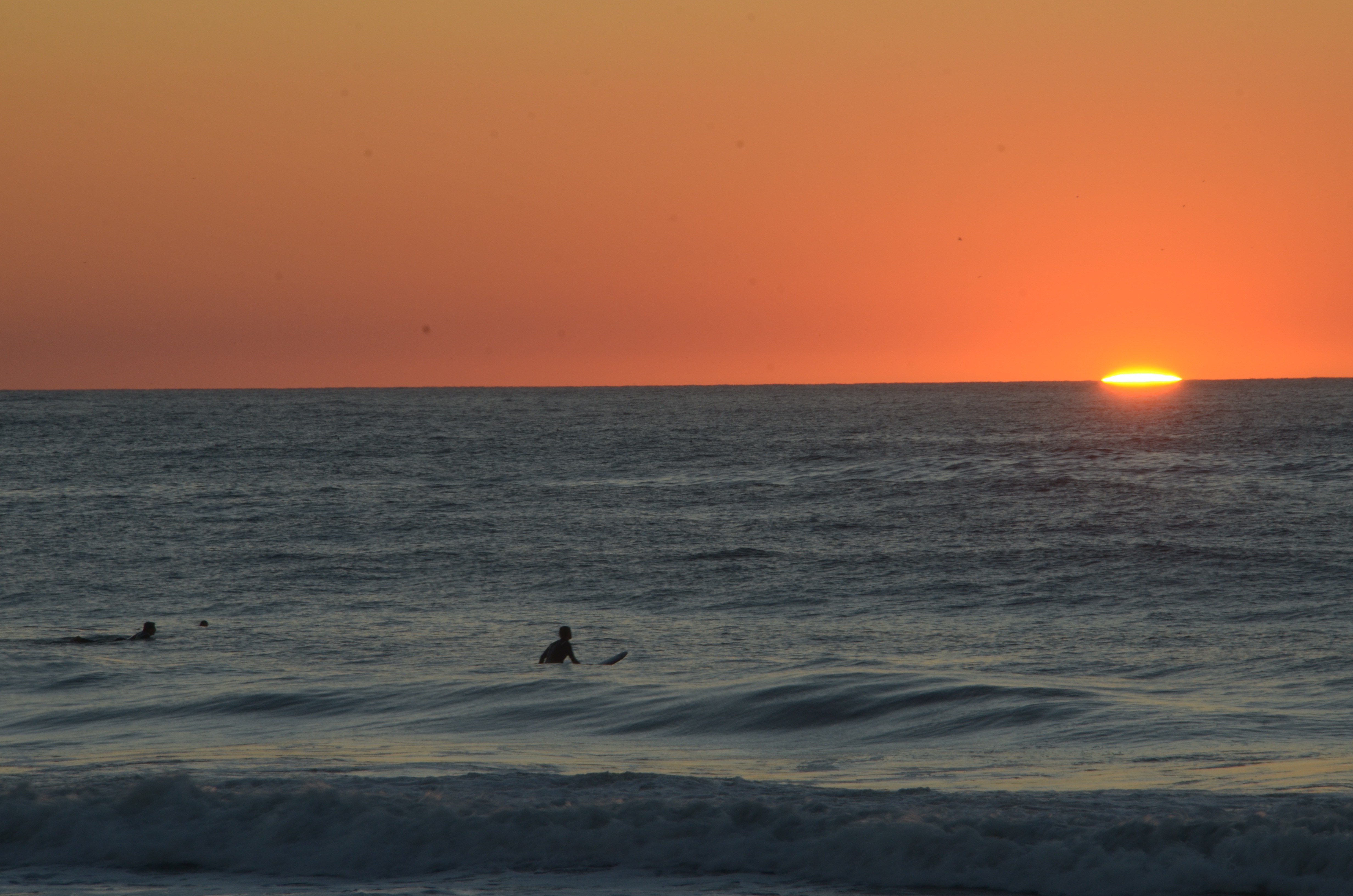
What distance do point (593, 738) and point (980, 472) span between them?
46755 mm

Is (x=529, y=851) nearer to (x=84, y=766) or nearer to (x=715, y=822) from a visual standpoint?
(x=715, y=822)

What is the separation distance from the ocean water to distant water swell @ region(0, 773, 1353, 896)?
0.03 metres

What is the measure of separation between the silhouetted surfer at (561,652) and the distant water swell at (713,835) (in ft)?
31.4

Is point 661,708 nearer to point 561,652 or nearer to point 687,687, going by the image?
point 687,687

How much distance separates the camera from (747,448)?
261 feet

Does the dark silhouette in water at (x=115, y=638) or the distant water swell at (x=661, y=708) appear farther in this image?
the dark silhouette in water at (x=115, y=638)

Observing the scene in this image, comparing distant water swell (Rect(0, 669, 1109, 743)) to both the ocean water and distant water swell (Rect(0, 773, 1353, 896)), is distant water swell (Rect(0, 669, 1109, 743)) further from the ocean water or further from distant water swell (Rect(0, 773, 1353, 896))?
distant water swell (Rect(0, 773, 1353, 896))

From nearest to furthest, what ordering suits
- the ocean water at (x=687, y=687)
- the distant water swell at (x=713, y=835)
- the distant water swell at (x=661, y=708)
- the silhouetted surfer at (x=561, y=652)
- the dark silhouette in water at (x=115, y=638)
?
the distant water swell at (x=713, y=835), the ocean water at (x=687, y=687), the distant water swell at (x=661, y=708), the silhouetted surfer at (x=561, y=652), the dark silhouette in water at (x=115, y=638)

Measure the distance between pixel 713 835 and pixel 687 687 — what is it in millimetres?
8485

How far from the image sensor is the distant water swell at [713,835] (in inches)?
309

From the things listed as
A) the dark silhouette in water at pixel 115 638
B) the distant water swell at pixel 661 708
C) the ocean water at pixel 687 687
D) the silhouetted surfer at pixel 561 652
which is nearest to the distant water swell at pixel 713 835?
the ocean water at pixel 687 687

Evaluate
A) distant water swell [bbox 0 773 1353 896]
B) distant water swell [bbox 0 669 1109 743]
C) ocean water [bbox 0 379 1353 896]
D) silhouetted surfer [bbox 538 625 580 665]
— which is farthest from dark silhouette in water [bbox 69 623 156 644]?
distant water swell [bbox 0 773 1353 896]

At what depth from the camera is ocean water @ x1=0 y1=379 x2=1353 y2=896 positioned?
8219 mm

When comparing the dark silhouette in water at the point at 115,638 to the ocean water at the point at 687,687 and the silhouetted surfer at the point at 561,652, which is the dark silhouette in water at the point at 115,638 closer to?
the ocean water at the point at 687,687
